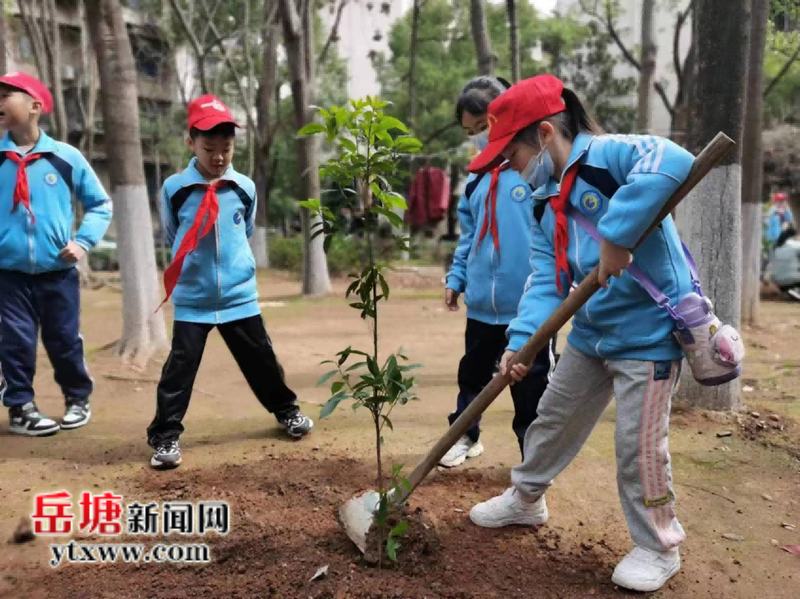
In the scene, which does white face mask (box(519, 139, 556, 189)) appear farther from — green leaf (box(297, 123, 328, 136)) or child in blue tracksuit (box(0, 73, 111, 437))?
child in blue tracksuit (box(0, 73, 111, 437))

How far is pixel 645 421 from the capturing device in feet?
7.55

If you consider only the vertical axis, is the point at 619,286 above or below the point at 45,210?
below

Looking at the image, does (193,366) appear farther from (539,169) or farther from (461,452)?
(539,169)

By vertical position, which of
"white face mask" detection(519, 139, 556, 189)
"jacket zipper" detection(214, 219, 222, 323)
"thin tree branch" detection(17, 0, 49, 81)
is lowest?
"jacket zipper" detection(214, 219, 222, 323)

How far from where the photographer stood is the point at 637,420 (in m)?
2.31

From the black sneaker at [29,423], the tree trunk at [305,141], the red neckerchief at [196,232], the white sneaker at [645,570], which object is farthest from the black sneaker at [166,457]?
the tree trunk at [305,141]

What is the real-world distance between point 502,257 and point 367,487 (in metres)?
1.22

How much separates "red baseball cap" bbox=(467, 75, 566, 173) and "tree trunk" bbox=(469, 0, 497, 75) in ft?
23.8

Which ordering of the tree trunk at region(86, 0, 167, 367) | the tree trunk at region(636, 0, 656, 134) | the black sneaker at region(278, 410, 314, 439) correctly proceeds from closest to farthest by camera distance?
the black sneaker at region(278, 410, 314, 439) < the tree trunk at region(86, 0, 167, 367) < the tree trunk at region(636, 0, 656, 134)

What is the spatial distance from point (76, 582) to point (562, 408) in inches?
71.5

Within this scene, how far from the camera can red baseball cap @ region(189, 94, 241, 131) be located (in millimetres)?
3368

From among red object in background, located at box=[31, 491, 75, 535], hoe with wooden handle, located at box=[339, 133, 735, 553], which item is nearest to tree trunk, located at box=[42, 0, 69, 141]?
red object in background, located at box=[31, 491, 75, 535]

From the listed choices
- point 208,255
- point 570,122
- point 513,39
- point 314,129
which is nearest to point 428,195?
point 513,39

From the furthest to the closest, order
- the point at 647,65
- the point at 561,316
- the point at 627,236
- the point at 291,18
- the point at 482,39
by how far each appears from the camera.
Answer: the point at 647,65 < the point at 291,18 < the point at 482,39 < the point at 561,316 < the point at 627,236
